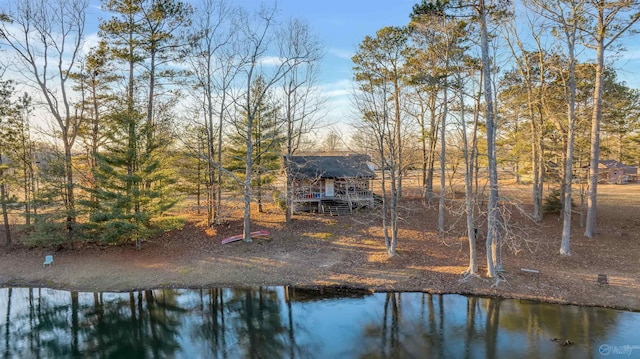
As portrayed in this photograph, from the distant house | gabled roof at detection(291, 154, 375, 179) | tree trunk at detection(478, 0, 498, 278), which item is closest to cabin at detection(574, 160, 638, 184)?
the distant house

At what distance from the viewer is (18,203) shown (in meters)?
16.7

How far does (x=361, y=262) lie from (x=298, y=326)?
493 centimetres

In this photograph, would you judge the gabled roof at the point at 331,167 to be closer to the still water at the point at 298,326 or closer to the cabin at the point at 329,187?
the cabin at the point at 329,187

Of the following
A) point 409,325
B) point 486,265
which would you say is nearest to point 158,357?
point 409,325

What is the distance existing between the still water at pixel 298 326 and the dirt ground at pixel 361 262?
0.53 meters

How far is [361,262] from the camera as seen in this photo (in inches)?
573

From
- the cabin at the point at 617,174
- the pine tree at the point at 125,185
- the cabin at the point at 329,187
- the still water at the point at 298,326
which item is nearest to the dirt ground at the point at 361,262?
the still water at the point at 298,326

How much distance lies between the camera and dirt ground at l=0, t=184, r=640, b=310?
11.8 meters

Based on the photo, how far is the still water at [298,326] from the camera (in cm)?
884

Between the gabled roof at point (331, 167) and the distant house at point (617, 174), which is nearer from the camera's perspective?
the gabled roof at point (331, 167)

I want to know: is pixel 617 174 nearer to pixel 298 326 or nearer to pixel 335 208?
pixel 335 208

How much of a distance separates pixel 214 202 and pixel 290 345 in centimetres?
1228

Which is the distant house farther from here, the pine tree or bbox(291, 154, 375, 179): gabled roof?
the pine tree

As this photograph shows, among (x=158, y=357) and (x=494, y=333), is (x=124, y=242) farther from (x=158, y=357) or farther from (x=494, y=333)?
(x=494, y=333)
